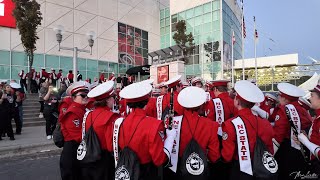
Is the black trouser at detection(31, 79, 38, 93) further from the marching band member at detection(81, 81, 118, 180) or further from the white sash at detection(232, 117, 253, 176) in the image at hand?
the white sash at detection(232, 117, 253, 176)

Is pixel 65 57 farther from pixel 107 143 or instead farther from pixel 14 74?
pixel 107 143

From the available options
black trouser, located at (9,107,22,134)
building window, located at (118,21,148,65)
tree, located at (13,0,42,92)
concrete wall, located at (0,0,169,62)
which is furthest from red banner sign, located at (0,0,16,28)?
black trouser, located at (9,107,22,134)

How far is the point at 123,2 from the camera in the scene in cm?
3341

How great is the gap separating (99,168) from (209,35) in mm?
33311

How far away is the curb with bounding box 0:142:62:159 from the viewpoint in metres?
9.16

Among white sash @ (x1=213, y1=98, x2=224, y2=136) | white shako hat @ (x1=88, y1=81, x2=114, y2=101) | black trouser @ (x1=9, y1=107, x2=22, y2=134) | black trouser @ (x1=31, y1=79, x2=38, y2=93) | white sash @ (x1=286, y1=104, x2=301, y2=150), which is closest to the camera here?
white shako hat @ (x1=88, y1=81, x2=114, y2=101)

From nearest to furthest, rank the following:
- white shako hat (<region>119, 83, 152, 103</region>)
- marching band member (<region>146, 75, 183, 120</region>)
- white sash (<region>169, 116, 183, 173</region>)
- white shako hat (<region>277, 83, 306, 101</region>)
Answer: white shako hat (<region>119, 83, 152, 103</region>) < white sash (<region>169, 116, 183, 173</region>) < white shako hat (<region>277, 83, 306, 101</region>) < marching band member (<region>146, 75, 183, 120</region>)

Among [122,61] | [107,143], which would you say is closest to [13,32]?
[122,61]

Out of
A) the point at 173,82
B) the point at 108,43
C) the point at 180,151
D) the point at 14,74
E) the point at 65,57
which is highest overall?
the point at 108,43

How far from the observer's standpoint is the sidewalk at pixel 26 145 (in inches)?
367

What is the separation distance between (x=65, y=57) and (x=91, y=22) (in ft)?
16.2

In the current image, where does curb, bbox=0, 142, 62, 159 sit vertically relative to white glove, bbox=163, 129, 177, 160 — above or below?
below

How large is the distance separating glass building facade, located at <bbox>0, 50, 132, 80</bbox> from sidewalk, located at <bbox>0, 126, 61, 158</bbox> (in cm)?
1354

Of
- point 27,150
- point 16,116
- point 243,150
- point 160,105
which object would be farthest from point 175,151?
point 16,116
